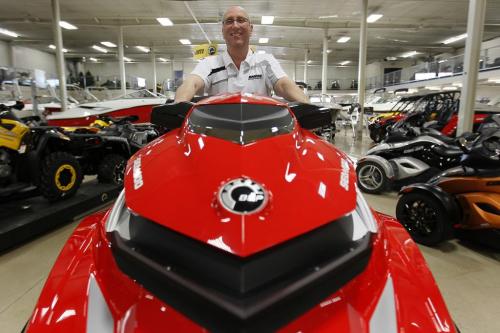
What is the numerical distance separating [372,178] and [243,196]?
431 centimetres

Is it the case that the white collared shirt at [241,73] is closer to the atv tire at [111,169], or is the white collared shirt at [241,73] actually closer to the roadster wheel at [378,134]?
the atv tire at [111,169]

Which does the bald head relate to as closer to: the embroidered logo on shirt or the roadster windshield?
the embroidered logo on shirt

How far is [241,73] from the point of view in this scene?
1.85 meters

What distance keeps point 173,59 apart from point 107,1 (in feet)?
53.6

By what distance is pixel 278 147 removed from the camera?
2.92 ft

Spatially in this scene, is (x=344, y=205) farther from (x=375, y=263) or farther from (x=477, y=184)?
(x=477, y=184)

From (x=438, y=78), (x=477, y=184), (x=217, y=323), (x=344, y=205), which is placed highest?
(x=438, y=78)

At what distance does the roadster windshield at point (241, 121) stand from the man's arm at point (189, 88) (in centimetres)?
52

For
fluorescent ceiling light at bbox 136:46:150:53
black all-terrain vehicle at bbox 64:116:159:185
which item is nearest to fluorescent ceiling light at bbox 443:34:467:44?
fluorescent ceiling light at bbox 136:46:150:53

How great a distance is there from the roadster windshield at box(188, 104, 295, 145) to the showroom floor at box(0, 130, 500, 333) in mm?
1638

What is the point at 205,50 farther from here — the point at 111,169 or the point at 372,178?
the point at 372,178

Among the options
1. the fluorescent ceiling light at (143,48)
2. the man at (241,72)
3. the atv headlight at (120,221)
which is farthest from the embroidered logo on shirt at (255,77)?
the fluorescent ceiling light at (143,48)

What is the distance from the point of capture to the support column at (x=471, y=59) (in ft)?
17.8

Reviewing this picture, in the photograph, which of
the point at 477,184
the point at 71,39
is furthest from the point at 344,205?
the point at 71,39
